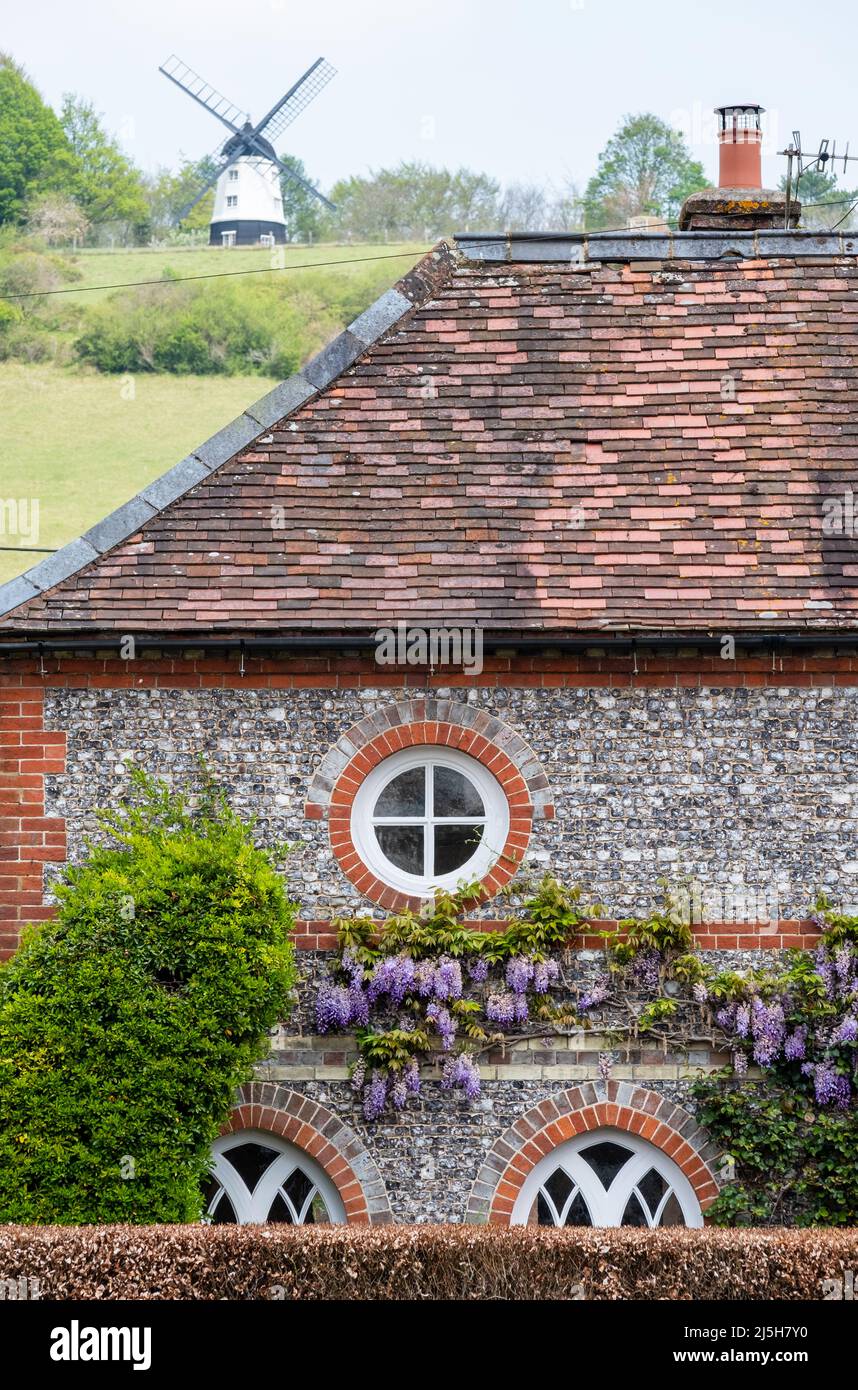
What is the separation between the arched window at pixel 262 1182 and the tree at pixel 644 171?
5642cm

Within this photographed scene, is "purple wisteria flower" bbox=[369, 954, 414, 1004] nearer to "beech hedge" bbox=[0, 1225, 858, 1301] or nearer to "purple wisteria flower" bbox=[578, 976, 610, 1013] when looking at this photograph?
"purple wisteria flower" bbox=[578, 976, 610, 1013]

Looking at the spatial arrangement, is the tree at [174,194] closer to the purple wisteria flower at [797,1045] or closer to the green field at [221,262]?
the green field at [221,262]

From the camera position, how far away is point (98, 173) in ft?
227

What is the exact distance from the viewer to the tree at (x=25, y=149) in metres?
65.1

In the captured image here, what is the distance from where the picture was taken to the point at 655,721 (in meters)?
11.5

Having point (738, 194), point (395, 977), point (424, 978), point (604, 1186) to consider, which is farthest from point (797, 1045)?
point (738, 194)

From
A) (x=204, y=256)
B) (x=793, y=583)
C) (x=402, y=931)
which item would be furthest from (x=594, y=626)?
(x=204, y=256)

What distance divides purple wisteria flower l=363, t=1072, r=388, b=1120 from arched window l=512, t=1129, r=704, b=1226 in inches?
47.7

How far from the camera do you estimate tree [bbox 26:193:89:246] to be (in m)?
66.9

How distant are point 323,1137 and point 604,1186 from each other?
207 cm

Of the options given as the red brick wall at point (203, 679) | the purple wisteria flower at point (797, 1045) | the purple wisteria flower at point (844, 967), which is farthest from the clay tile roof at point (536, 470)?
the purple wisteria flower at point (797, 1045)

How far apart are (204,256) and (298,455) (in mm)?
60885

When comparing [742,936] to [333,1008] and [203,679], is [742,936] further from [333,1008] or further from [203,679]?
[203,679]

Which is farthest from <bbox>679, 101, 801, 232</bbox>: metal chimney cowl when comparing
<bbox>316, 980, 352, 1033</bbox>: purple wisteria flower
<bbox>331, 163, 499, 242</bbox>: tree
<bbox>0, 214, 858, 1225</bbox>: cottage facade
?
<bbox>331, 163, 499, 242</bbox>: tree
